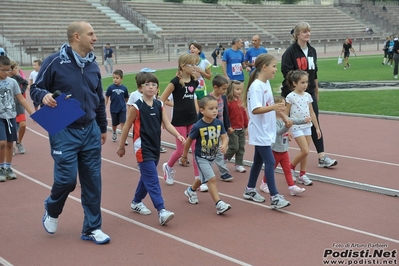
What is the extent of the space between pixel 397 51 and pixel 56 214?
22.4 meters

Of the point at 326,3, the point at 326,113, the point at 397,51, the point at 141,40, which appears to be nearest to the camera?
the point at 326,113

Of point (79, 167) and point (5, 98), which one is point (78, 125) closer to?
A: point (79, 167)

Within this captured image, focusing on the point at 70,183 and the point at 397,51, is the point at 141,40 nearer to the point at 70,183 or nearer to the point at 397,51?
the point at 397,51

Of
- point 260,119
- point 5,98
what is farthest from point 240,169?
point 5,98

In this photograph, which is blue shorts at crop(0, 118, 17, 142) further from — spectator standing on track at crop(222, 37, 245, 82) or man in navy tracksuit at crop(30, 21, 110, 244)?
spectator standing on track at crop(222, 37, 245, 82)

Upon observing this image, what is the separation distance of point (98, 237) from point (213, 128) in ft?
6.84

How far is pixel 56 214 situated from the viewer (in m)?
6.42

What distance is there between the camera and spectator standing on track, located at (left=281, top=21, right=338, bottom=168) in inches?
364

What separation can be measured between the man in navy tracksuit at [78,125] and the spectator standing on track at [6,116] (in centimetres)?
331

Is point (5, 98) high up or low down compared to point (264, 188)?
up

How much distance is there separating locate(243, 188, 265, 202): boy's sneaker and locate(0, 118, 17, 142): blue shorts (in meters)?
4.00

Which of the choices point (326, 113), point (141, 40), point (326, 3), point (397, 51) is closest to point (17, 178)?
point (326, 113)

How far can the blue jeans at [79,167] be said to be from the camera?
19.8ft

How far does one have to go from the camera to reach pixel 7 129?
945 cm
